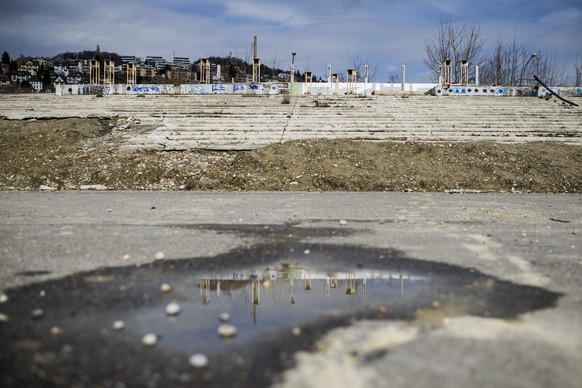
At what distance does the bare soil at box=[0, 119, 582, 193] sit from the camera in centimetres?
1270

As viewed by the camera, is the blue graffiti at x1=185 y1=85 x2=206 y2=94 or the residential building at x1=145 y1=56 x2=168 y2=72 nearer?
the blue graffiti at x1=185 y1=85 x2=206 y2=94

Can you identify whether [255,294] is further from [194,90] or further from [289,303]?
[194,90]

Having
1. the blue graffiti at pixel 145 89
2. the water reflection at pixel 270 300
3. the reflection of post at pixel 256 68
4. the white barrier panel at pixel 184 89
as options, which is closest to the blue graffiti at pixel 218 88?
the white barrier panel at pixel 184 89

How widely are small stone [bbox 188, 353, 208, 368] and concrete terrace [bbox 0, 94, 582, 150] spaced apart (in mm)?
13225

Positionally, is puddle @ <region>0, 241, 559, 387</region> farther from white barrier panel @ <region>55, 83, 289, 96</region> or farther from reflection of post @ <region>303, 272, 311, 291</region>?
white barrier panel @ <region>55, 83, 289, 96</region>

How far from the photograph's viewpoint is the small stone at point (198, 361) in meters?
2.34

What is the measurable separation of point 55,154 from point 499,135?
49.6ft

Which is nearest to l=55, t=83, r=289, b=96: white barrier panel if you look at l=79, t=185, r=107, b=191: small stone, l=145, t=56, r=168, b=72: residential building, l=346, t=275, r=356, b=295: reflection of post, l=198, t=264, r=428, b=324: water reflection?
l=79, t=185, r=107, b=191: small stone

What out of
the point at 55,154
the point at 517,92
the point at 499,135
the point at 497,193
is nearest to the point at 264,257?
the point at 497,193

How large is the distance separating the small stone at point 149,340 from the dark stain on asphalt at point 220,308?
0.09ft

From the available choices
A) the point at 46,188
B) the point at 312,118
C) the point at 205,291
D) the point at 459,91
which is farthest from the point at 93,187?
the point at 459,91

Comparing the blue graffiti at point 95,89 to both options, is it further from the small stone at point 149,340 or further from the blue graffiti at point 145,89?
the small stone at point 149,340

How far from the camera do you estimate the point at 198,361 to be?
2.36 m

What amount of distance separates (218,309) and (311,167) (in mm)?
10443
